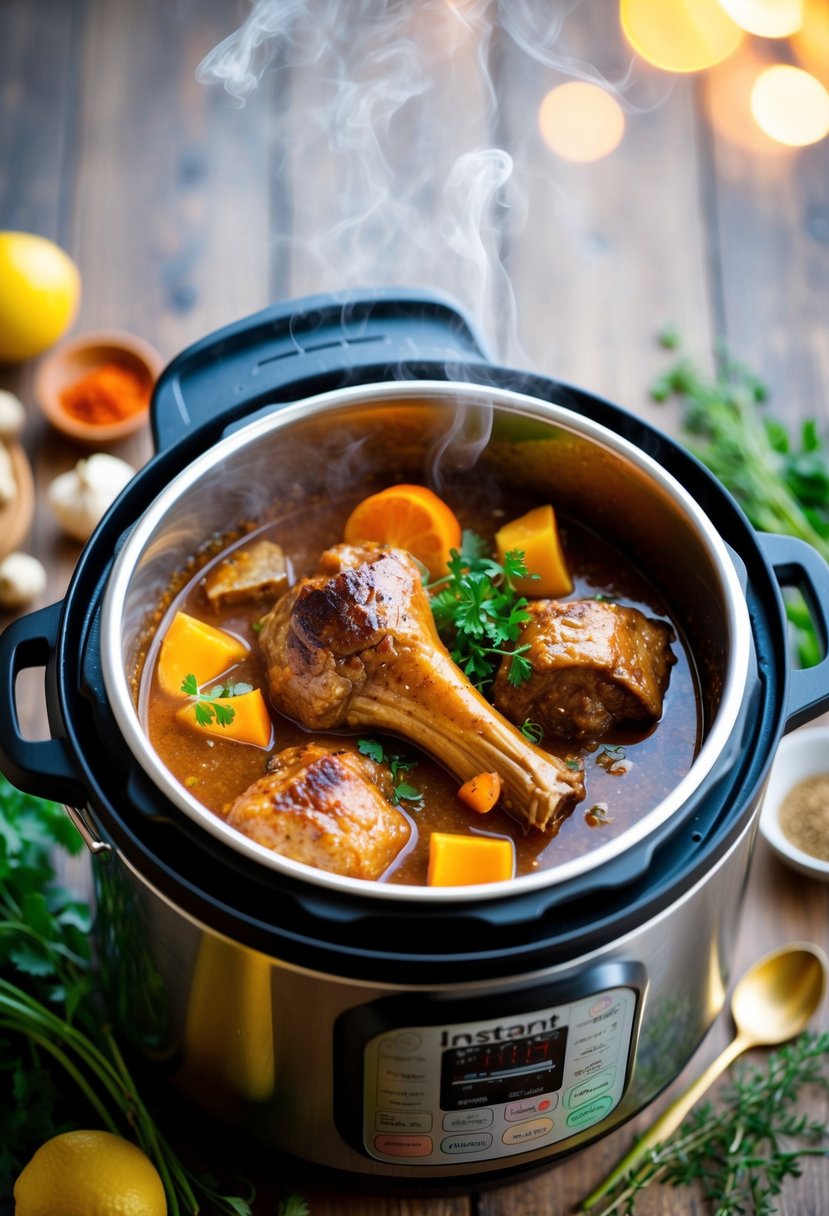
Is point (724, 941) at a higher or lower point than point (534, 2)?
lower

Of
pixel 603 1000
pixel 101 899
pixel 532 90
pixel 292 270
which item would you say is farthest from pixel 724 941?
pixel 532 90

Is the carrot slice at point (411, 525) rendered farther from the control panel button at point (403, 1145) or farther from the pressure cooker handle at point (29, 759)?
the control panel button at point (403, 1145)

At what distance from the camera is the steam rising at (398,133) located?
3.37 m

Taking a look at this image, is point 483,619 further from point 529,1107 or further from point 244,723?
point 529,1107

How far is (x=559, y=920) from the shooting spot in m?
1.76

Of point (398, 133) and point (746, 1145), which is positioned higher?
point (398, 133)

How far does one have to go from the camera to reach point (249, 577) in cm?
244

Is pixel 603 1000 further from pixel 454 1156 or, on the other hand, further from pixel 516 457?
pixel 516 457

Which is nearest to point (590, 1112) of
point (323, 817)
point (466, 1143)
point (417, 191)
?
point (466, 1143)

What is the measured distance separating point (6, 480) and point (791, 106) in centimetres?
265

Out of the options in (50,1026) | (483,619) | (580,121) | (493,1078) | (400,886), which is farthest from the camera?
(580,121)

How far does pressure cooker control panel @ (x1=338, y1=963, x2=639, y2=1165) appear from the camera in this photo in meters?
1.83

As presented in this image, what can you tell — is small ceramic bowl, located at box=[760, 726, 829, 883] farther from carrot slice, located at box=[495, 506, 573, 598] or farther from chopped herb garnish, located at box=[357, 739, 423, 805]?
chopped herb garnish, located at box=[357, 739, 423, 805]

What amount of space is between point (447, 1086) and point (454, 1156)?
0.80 feet
